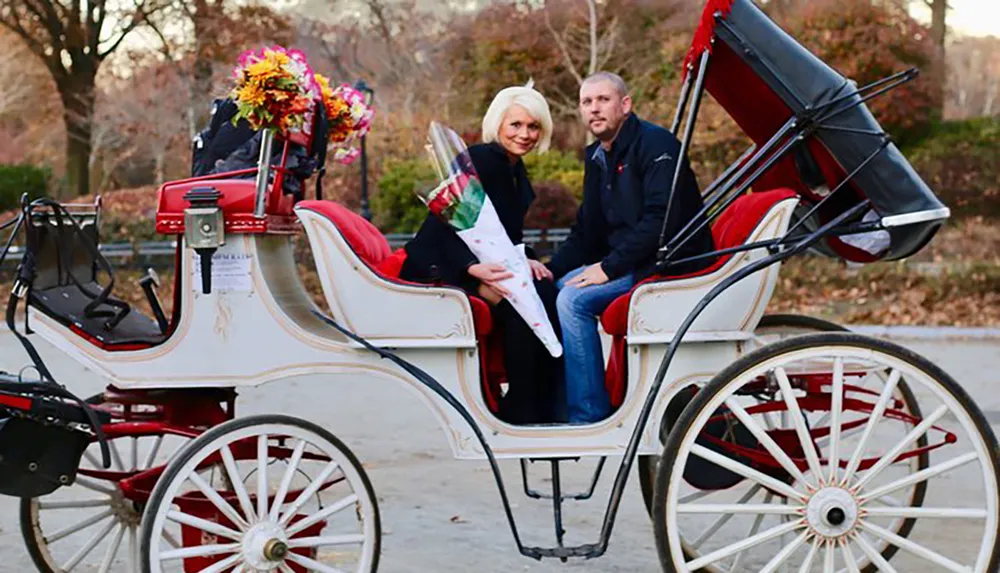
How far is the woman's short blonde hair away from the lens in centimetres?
432

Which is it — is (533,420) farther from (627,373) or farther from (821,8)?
(821,8)

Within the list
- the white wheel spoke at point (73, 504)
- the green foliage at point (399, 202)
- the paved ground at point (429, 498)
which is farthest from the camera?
the green foliage at point (399, 202)

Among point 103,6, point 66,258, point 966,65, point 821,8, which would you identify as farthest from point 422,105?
point 966,65

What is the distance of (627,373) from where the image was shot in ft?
14.0

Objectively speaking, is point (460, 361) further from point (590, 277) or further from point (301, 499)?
point (301, 499)

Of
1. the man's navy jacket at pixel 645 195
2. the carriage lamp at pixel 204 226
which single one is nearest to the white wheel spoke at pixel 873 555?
the man's navy jacket at pixel 645 195

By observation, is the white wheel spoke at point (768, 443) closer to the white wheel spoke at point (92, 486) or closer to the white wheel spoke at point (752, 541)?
the white wheel spoke at point (752, 541)

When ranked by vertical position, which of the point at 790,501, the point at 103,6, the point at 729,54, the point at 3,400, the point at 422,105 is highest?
the point at 103,6

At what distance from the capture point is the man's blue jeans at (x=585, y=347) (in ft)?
14.1

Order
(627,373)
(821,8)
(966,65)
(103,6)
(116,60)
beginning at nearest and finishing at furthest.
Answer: (627,373) → (821,8) → (103,6) → (116,60) → (966,65)

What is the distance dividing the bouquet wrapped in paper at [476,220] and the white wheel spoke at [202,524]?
1209 mm

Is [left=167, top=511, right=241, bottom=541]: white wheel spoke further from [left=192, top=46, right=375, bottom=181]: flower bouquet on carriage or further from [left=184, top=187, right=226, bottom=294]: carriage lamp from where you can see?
[left=192, top=46, right=375, bottom=181]: flower bouquet on carriage

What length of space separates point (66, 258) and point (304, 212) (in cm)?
105

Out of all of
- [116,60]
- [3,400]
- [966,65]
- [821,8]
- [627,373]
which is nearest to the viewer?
[3,400]
